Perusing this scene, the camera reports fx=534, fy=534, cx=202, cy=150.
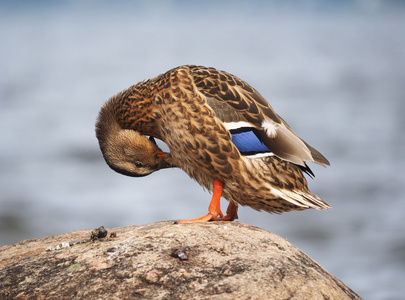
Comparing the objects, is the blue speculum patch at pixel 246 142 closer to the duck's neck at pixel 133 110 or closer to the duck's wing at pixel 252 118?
the duck's wing at pixel 252 118

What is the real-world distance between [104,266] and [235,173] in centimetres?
167

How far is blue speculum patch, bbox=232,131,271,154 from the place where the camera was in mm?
5016

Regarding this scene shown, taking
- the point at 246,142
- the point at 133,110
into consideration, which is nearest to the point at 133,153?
the point at 133,110

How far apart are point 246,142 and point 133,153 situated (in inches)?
51.4

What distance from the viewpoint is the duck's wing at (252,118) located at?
16.7ft

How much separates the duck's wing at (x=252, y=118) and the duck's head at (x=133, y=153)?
0.87 meters

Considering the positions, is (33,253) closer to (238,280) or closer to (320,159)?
(238,280)

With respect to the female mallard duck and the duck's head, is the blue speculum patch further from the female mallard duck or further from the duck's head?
the duck's head

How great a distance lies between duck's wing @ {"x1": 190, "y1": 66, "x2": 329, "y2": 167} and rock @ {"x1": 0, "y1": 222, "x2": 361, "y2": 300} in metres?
0.99

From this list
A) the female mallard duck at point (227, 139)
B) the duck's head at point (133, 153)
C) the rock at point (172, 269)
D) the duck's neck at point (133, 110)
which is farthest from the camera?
the duck's head at point (133, 153)

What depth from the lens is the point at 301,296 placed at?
12.0ft

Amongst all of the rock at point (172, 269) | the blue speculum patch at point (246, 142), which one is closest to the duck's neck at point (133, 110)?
the blue speculum patch at point (246, 142)

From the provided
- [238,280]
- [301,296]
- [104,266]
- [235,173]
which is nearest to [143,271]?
[104,266]

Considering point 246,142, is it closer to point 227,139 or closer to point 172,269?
point 227,139
